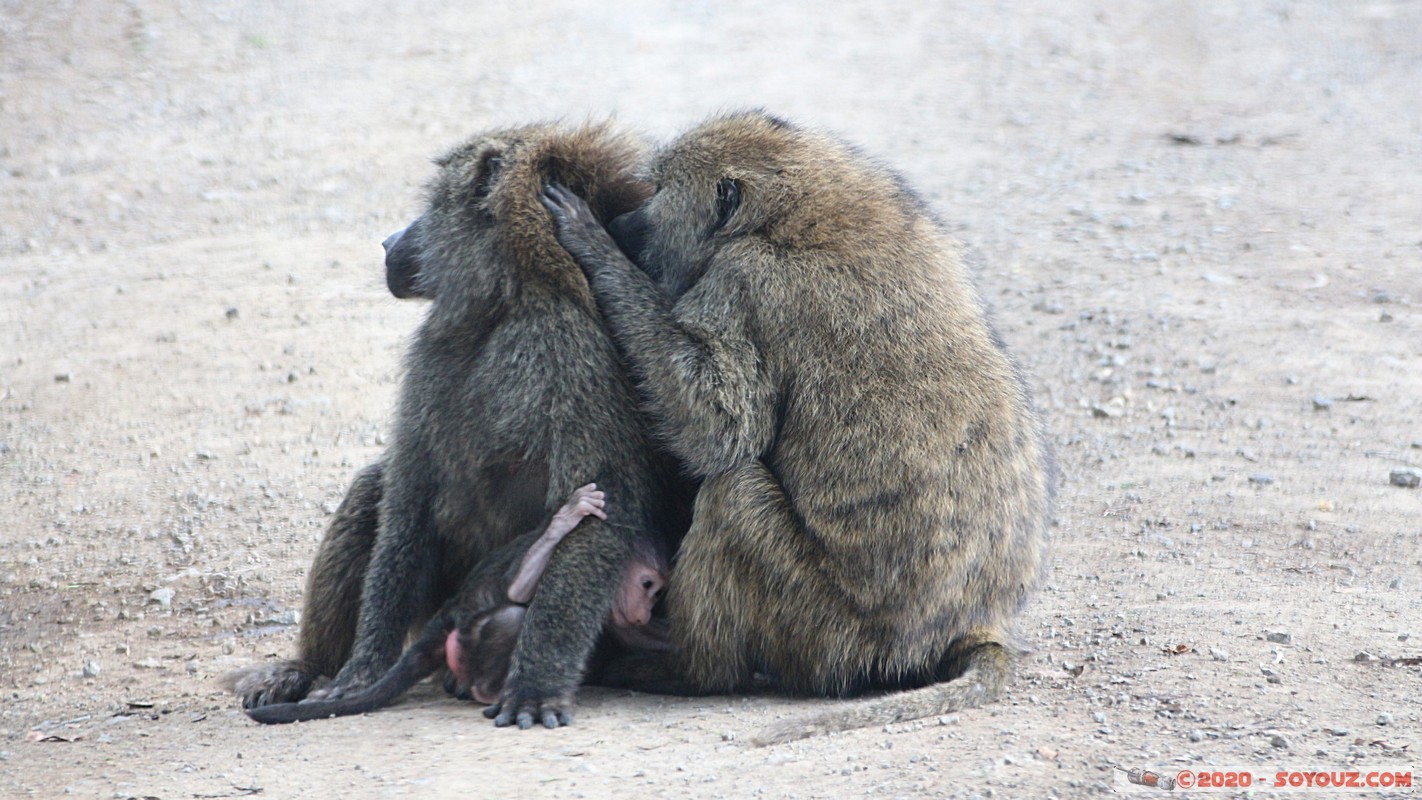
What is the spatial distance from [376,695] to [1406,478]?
12.7 ft

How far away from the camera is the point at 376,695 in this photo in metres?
3.74

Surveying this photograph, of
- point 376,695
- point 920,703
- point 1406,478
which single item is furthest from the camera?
point 1406,478

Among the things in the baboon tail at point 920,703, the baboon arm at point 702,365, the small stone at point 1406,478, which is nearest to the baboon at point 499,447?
the baboon arm at point 702,365

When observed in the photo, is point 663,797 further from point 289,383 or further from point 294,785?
point 289,383

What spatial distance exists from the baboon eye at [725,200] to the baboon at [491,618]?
792 millimetres

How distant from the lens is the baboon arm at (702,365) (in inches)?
143

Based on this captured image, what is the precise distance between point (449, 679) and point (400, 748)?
2.00ft

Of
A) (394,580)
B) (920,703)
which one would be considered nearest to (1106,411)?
(920,703)

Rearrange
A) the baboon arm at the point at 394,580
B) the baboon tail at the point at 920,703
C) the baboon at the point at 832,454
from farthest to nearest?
1. the baboon arm at the point at 394,580
2. the baboon at the point at 832,454
3. the baboon tail at the point at 920,703

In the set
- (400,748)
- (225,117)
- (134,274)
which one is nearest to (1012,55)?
(225,117)

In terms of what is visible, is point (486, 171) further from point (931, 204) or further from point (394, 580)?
point (931, 204)

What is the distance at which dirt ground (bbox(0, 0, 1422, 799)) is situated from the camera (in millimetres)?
3428

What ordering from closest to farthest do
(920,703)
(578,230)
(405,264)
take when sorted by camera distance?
(920,703) < (578,230) < (405,264)

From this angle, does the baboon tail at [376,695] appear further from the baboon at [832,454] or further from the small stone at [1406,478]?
the small stone at [1406,478]
